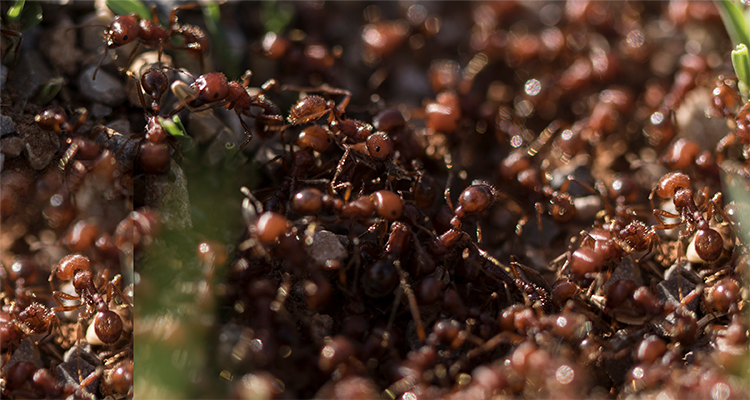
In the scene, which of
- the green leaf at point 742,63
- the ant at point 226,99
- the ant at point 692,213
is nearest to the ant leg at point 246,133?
the ant at point 226,99

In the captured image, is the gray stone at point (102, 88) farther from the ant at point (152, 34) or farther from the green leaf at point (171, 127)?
the green leaf at point (171, 127)

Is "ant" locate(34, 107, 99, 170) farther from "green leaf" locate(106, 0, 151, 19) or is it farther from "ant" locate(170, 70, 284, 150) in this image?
"green leaf" locate(106, 0, 151, 19)

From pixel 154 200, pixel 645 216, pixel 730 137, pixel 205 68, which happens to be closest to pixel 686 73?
pixel 730 137

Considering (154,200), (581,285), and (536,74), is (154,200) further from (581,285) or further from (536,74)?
(536,74)

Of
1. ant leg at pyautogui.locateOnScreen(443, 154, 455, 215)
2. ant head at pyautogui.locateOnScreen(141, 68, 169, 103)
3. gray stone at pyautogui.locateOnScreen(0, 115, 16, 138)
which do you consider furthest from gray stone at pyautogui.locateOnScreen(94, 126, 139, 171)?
ant leg at pyautogui.locateOnScreen(443, 154, 455, 215)

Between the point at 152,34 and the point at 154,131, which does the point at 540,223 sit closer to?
the point at 154,131

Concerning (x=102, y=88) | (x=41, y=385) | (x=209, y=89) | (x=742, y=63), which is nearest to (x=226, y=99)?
(x=209, y=89)

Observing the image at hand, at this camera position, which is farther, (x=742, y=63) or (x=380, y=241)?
(x=742, y=63)
